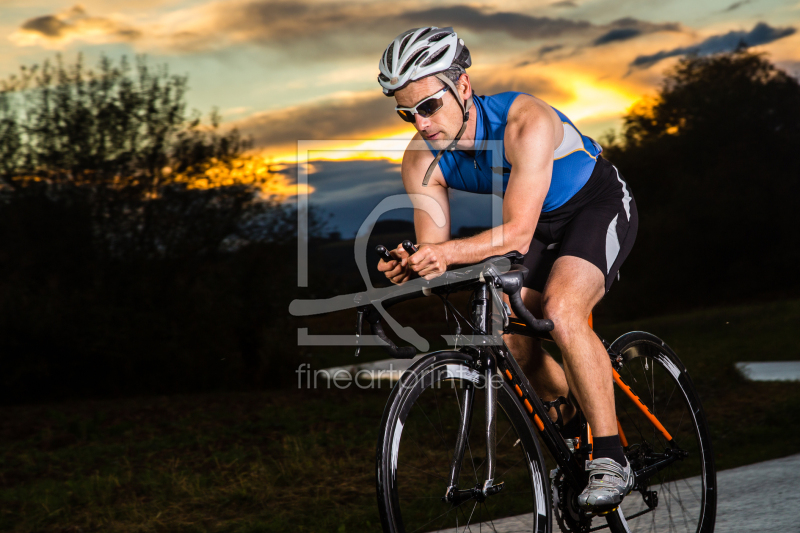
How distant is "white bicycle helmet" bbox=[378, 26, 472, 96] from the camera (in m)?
2.77

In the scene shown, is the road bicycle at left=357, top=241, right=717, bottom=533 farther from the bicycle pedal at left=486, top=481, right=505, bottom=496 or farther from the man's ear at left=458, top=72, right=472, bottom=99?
the man's ear at left=458, top=72, right=472, bottom=99

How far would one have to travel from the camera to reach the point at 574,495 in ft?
9.30

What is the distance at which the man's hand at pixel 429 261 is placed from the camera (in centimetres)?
230

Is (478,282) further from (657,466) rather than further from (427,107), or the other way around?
(657,466)

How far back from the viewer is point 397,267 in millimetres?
2387

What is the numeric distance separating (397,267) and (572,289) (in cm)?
75

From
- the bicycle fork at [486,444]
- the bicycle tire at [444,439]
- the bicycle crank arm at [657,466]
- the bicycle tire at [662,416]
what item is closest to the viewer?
the bicycle tire at [444,439]

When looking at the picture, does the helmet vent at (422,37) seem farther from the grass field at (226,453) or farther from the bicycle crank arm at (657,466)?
the grass field at (226,453)

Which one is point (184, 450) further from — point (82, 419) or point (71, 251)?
point (71, 251)

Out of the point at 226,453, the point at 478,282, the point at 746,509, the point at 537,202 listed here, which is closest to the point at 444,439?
the point at 478,282

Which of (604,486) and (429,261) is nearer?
(429,261)

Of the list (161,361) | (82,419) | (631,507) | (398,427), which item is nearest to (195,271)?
(161,361)

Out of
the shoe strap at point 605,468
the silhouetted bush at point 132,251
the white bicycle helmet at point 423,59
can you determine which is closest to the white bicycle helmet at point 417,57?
the white bicycle helmet at point 423,59

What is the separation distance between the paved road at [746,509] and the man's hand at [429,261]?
3.56 feet
